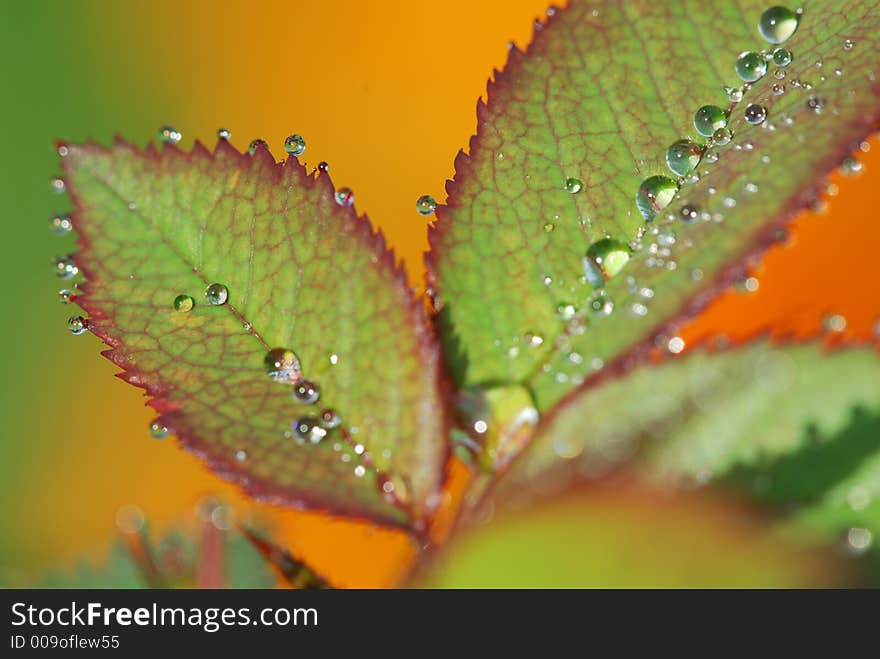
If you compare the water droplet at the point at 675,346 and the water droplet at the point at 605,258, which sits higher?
the water droplet at the point at 605,258

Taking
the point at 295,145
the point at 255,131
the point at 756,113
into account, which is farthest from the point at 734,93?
the point at 255,131

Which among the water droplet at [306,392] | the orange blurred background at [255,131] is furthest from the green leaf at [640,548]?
the orange blurred background at [255,131]

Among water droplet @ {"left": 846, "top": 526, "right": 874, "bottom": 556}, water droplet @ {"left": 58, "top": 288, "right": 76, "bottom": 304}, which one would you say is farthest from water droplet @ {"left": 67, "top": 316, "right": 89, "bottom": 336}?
water droplet @ {"left": 846, "top": 526, "right": 874, "bottom": 556}

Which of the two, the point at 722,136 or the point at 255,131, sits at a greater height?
the point at 255,131

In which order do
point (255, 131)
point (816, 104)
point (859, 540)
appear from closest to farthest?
point (816, 104) → point (859, 540) → point (255, 131)

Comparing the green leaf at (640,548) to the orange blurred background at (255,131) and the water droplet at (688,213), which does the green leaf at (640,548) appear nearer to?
the water droplet at (688,213)

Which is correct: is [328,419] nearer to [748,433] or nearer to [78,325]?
[78,325]

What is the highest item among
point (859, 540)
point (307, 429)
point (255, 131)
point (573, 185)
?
point (255, 131)
